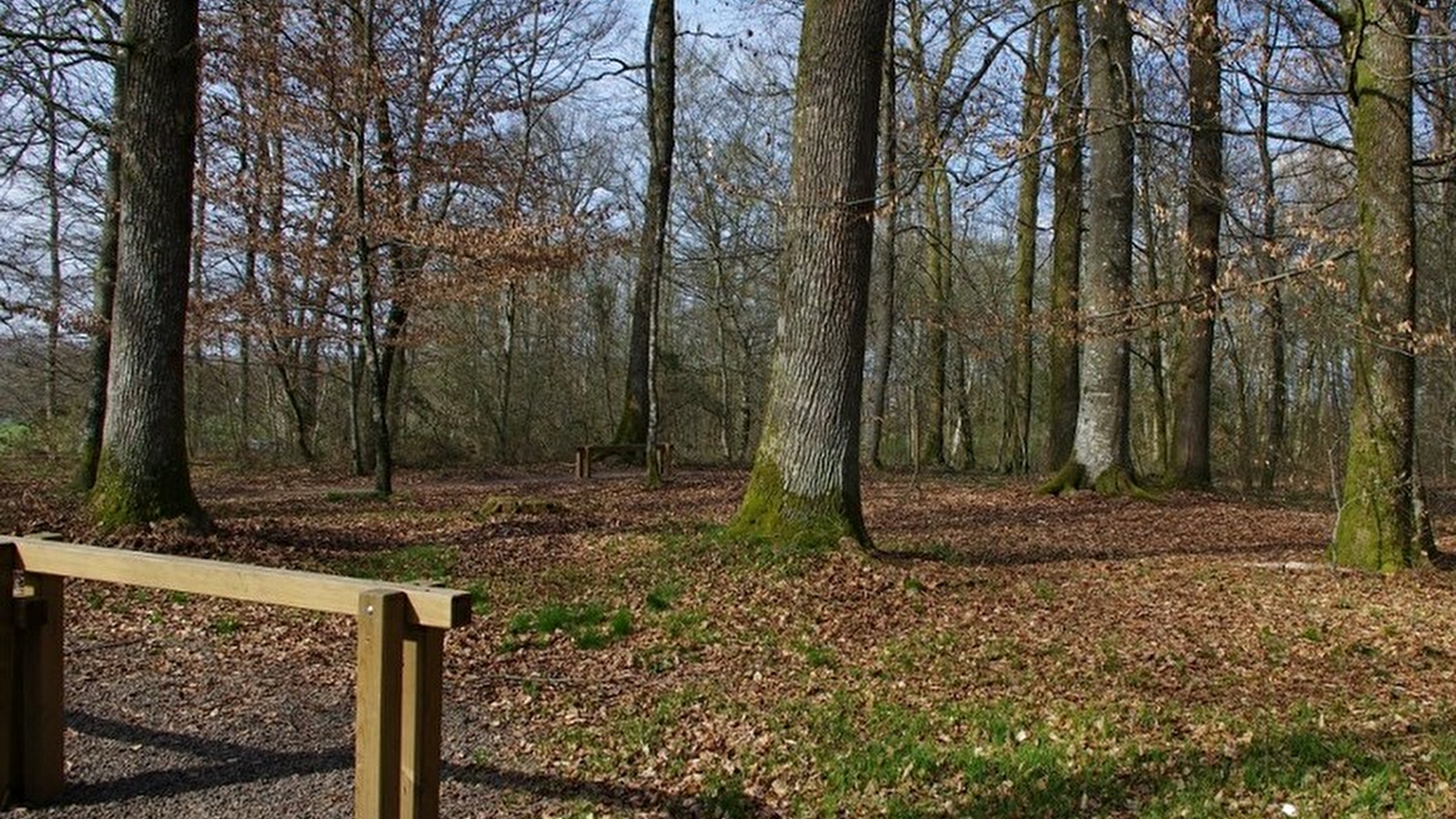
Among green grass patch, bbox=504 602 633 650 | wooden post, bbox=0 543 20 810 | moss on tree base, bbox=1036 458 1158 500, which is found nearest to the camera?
wooden post, bbox=0 543 20 810

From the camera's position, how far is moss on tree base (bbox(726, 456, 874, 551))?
8555mm

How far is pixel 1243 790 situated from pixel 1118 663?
1833mm

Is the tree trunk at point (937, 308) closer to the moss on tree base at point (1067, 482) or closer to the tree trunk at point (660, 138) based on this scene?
the tree trunk at point (660, 138)

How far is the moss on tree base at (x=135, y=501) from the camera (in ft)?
28.8

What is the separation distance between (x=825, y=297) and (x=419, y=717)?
6.14 metres

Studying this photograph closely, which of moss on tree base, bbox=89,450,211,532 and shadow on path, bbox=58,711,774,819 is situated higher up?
moss on tree base, bbox=89,450,211,532

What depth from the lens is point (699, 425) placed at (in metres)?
33.2

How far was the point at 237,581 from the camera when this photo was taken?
357cm

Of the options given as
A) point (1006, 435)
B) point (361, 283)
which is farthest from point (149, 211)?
point (1006, 435)

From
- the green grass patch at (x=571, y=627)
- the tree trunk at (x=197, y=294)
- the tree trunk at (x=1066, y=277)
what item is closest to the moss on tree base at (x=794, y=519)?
the green grass patch at (x=571, y=627)

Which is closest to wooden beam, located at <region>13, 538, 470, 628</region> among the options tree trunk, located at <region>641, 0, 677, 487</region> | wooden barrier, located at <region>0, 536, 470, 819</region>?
wooden barrier, located at <region>0, 536, 470, 819</region>

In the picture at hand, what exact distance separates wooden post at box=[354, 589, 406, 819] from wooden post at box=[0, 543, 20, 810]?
1.78 metres

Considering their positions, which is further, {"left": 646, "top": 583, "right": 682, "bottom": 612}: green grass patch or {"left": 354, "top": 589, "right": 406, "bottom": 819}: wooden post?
{"left": 646, "top": 583, "right": 682, "bottom": 612}: green grass patch

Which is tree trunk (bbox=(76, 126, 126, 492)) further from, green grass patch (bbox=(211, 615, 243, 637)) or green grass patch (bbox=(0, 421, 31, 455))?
green grass patch (bbox=(0, 421, 31, 455))
